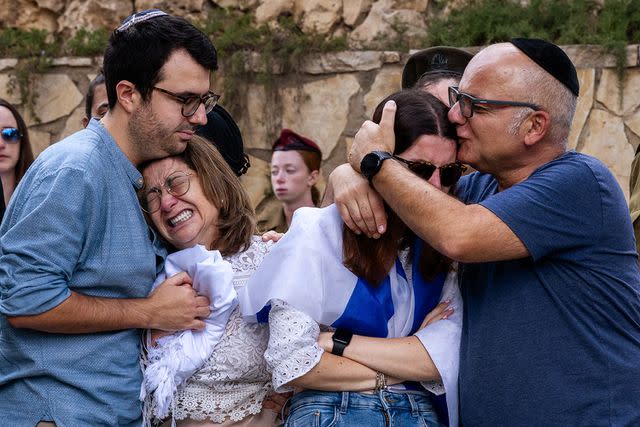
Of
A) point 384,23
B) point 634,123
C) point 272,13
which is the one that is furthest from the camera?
point 272,13

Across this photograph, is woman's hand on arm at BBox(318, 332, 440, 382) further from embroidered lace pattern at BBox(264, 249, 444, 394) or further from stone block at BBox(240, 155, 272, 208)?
stone block at BBox(240, 155, 272, 208)

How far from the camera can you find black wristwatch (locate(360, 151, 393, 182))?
2.40m

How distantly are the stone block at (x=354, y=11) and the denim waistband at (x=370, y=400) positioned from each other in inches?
161

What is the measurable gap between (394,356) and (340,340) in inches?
6.2

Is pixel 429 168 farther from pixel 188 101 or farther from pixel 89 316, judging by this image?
pixel 89 316

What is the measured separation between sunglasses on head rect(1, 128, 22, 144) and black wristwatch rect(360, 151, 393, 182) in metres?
2.82

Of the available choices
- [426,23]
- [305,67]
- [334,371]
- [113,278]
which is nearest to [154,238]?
[113,278]

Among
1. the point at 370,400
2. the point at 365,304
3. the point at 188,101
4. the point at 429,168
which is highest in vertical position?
the point at 188,101

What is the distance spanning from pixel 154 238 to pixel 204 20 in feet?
13.3

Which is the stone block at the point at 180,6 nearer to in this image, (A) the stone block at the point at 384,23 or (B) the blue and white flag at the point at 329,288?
(A) the stone block at the point at 384,23

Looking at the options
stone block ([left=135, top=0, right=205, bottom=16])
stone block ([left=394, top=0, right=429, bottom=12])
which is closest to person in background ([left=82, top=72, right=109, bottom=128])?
stone block ([left=135, top=0, right=205, bottom=16])

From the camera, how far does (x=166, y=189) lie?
265 cm

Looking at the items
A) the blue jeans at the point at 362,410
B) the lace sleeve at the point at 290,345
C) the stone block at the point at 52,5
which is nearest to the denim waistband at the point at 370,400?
the blue jeans at the point at 362,410

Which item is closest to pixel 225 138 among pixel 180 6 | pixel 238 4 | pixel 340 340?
pixel 340 340
